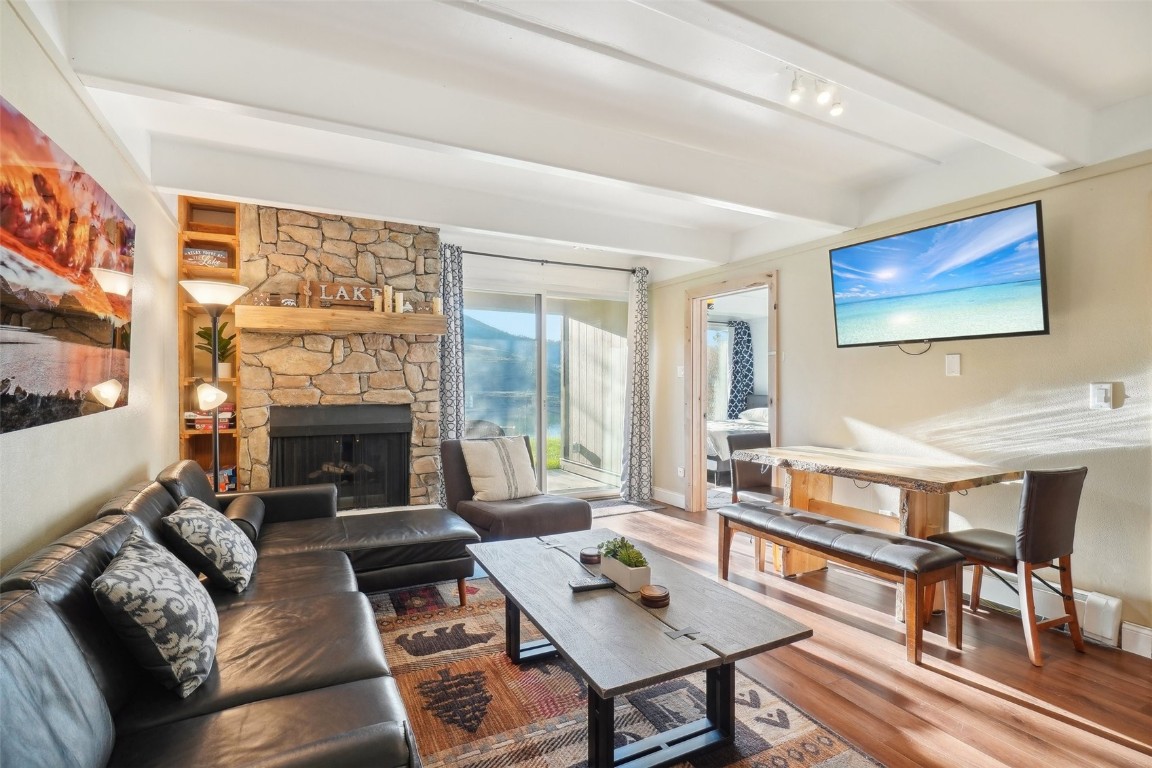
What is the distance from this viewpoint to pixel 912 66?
2.00 meters

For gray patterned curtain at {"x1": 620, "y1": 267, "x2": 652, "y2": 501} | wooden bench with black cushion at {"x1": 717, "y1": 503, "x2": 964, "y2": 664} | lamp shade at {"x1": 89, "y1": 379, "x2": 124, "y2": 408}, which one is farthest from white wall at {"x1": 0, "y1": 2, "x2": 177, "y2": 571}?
gray patterned curtain at {"x1": 620, "y1": 267, "x2": 652, "y2": 501}

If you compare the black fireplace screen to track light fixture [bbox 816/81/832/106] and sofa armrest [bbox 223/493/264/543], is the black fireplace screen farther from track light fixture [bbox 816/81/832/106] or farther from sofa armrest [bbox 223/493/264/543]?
track light fixture [bbox 816/81/832/106]

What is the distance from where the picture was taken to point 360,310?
4.27m

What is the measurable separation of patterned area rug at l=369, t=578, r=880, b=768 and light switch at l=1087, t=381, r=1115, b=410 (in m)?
2.09

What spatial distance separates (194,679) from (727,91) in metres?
Result: 2.78

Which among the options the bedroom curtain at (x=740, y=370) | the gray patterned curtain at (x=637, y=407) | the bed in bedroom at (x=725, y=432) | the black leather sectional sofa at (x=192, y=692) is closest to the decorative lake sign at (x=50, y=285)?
the black leather sectional sofa at (x=192, y=692)

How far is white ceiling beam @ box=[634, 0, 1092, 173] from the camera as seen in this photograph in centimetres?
166

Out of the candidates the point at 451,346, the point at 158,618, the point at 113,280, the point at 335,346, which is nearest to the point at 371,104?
the point at 113,280

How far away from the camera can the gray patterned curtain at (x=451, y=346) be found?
4.80m

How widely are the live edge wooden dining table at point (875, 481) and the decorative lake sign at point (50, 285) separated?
3.23 metres

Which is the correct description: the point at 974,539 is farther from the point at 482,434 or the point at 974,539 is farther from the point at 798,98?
the point at 482,434

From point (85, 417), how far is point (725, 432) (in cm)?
555

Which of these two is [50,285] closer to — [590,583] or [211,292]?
[211,292]

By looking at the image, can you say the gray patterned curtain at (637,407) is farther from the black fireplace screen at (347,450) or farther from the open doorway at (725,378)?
the black fireplace screen at (347,450)
